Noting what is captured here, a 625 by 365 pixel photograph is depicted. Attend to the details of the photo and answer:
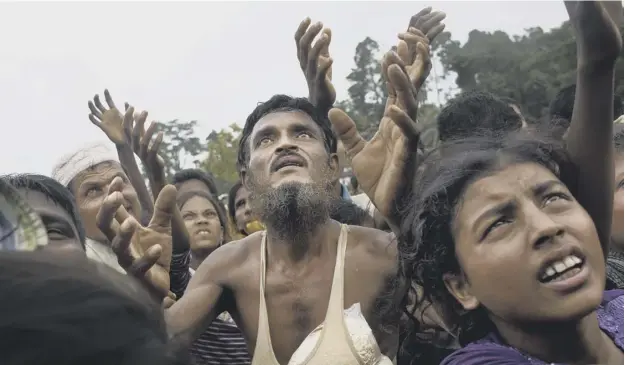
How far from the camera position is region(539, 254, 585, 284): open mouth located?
4.89 ft

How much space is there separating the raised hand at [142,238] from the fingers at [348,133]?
0.65 meters

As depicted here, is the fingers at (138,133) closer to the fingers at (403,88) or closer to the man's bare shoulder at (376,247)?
the man's bare shoulder at (376,247)

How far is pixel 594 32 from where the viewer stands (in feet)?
5.41

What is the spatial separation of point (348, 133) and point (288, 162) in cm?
29

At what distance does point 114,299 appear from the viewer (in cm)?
78

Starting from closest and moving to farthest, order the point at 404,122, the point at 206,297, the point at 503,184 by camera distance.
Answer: the point at 503,184 → the point at 404,122 → the point at 206,297

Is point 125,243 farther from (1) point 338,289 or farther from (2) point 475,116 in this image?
(2) point 475,116

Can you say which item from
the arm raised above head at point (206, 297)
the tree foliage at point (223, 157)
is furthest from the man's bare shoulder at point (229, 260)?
the tree foliage at point (223, 157)

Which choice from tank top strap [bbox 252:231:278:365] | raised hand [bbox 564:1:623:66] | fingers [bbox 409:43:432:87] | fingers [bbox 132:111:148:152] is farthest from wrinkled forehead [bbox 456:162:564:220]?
fingers [bbox 132:111:148:152]

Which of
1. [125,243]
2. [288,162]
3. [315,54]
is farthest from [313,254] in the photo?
[315,54]

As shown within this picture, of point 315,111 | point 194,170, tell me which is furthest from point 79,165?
point 194,170

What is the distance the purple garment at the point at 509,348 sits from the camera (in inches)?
60.8

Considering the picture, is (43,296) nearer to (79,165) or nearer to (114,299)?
(114,299)

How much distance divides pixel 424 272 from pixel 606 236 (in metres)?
0.53
